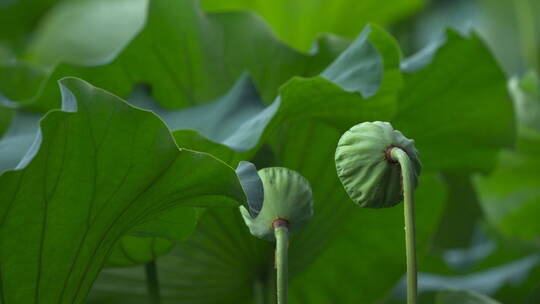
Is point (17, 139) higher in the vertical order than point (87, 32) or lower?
lower

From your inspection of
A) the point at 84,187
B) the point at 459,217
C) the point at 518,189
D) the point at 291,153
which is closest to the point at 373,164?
the point at 84,187

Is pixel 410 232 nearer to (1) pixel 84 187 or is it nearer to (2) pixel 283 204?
(2) pixel 283 204

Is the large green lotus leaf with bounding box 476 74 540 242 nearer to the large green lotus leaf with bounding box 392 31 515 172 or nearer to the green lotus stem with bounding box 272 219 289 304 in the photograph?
the large green lotus leaf with bounding box 392 31 515 172

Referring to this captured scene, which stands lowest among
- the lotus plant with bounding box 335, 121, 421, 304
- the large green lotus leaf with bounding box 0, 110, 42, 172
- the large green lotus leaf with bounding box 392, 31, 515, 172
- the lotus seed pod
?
the lotus seed pod

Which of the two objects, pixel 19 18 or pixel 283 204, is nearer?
Answer: pixel 283 204

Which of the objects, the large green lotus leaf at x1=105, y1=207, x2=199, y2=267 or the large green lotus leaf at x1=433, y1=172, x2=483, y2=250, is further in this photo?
the large green lotus leaf at x1=433, y1=172, x2=483, y2=250

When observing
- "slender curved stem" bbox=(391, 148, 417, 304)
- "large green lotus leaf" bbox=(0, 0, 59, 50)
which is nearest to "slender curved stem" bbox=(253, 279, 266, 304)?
"slender curved stem" bbox=(391, 148, 417, 304)

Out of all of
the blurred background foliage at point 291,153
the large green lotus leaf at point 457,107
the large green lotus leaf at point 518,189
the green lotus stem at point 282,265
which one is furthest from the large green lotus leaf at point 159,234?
the large green lotus leaf at point 518,189

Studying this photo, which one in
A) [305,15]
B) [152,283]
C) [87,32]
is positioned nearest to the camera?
[152,283]
